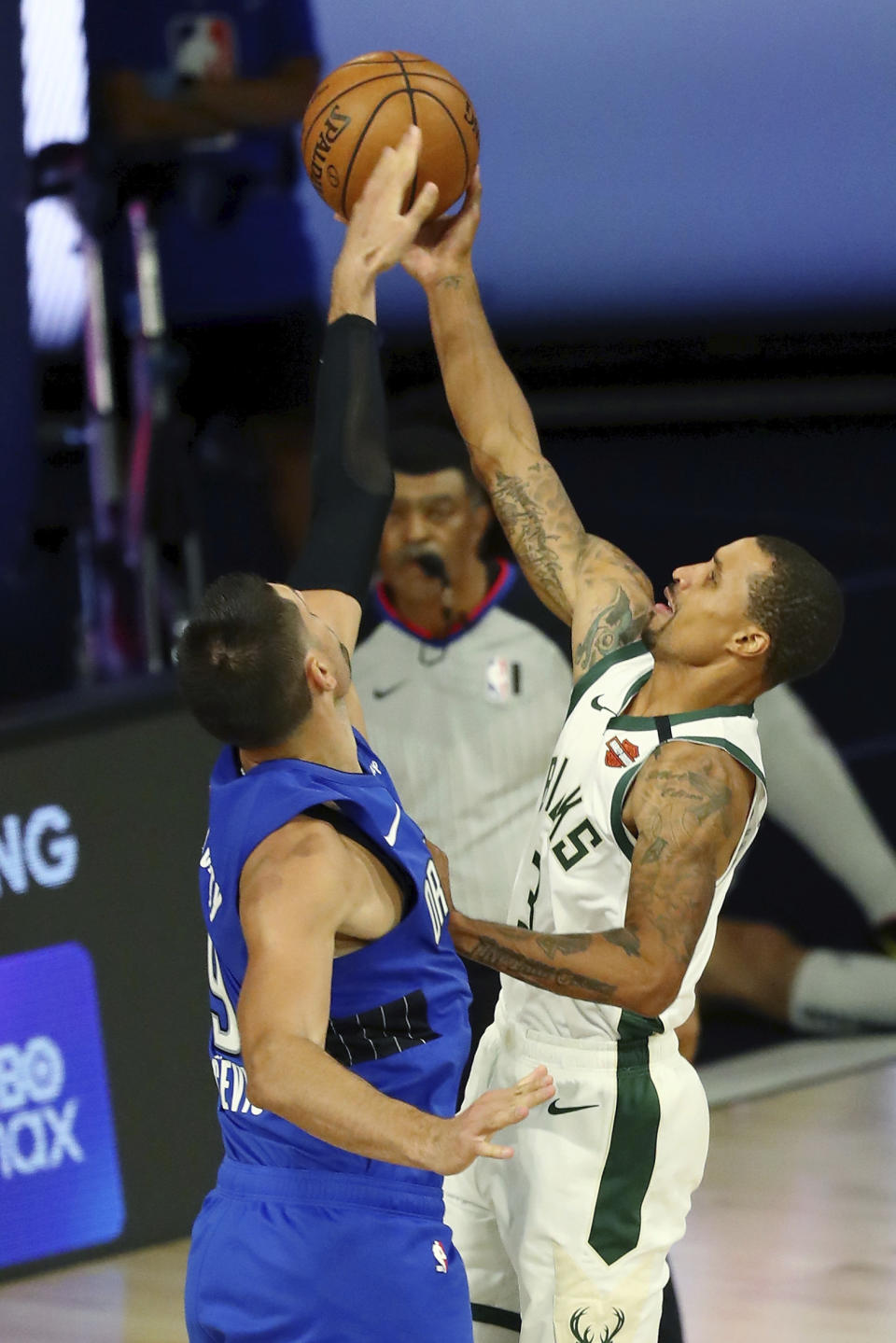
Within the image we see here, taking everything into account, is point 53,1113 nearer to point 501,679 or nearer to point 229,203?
point 501,679

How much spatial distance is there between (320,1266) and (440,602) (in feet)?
9.21

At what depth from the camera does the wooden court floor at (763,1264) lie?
14.7 ft

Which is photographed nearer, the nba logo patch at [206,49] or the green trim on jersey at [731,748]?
the green trim on jersey at [731,748]

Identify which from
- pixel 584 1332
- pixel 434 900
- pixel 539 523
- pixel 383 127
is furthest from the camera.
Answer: pixel 539 523

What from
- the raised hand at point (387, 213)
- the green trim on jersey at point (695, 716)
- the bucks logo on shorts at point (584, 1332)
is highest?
the raised hand at point (387, 213)

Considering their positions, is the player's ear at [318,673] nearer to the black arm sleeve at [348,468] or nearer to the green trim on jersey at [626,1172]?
the black arm sleeve at [348,468]

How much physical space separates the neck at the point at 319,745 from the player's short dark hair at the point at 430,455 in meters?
2.44

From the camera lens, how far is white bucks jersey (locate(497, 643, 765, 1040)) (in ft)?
10.1

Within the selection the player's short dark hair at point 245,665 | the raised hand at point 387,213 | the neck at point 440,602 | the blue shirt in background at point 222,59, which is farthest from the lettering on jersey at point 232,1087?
the blue shirt in background at point 222,59

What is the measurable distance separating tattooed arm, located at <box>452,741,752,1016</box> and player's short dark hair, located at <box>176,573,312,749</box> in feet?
1.56

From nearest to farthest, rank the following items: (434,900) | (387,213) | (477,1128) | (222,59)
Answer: (477,1128)
(434,900)
(387,213)
(222,59)

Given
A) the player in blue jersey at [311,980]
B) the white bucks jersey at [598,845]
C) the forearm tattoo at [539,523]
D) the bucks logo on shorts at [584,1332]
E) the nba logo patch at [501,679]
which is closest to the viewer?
the player in blue jersey at [311,980]

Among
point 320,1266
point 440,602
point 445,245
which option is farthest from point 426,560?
point 320,1266

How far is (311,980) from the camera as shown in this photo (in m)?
2.28
